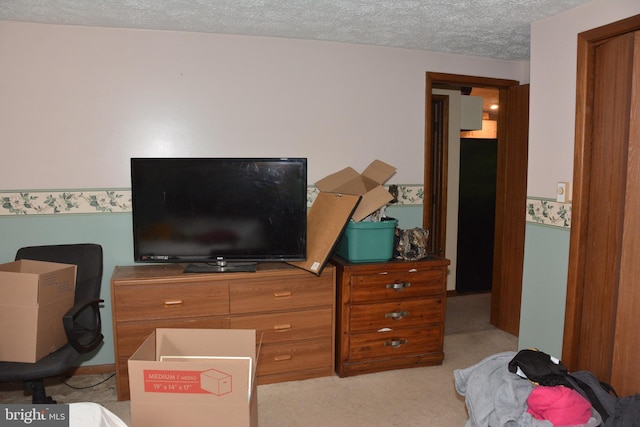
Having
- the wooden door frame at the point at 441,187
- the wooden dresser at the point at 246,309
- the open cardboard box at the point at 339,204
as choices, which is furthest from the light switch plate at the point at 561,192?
the wooden door frame at the point at 441,187

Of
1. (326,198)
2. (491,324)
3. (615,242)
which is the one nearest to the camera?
(615,242)

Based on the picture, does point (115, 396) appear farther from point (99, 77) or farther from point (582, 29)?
point (582, 29)

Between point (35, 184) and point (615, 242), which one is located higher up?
point (35, 184)

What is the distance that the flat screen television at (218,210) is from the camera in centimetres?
288

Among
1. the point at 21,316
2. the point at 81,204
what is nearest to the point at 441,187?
the point at 81,204

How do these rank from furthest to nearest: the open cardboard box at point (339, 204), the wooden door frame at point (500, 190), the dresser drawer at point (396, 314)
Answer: the wooden door frame at point (500, 190)
the dresser drawer at point (396, 314)
the open cardboard box at point (339, 204)

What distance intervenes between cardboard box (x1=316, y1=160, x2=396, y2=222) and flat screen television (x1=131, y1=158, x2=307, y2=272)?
0.44 meters

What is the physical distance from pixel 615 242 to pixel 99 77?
329cm

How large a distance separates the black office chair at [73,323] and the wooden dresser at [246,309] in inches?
5.9

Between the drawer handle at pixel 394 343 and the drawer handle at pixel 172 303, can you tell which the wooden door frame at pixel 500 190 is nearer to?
the drawer handle at pixel 394 343

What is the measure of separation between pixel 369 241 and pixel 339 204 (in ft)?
1.08

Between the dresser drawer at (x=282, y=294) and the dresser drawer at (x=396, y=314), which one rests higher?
the dresser drawer at (x=282, y=294)

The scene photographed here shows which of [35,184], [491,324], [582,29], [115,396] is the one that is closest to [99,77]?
[35,184]

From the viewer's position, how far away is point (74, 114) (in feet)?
9.91
